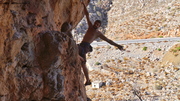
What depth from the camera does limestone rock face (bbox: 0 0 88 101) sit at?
4883 millimetres

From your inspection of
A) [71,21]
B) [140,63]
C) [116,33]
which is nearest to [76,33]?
[116,33]

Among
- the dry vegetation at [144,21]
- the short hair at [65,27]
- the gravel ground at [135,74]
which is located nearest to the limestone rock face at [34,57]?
the short hair at [65,27]

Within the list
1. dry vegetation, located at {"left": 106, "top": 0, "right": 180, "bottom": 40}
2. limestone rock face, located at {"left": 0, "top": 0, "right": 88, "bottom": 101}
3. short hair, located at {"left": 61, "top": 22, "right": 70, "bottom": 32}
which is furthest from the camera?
dry vegetation, located at {"left": 106, "top": 0, "right": 180, "bottom": 40}

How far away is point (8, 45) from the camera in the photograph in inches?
192

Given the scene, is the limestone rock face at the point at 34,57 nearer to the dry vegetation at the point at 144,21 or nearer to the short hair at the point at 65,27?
the short hair at the point at 65,27

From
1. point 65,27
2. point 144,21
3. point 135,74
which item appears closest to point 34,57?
point 65,27

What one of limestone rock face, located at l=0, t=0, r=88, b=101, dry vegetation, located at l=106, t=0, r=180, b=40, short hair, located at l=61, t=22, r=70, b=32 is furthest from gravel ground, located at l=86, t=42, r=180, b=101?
limestone rock face, located at l=0, t=0, r=88, b=101

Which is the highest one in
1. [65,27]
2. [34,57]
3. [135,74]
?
[65,27]

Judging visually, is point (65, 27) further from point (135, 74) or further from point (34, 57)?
point (135, 74)

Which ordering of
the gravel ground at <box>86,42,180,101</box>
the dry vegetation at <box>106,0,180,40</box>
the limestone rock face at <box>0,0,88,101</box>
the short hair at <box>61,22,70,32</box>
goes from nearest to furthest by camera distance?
the limestone rock face at <box>0,0,88,101</box>, the short hair at <box>61,22,70,32</box>, the gravel ground at <box>86,42,180,101</box>, the dry vegetation at <box>106,0,180,40</box>

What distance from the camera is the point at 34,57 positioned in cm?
556

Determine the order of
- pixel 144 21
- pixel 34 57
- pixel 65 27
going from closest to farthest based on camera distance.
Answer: pixel 34 57
pixel 65 27
pixel 144 21

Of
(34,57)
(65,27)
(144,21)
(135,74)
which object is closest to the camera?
(34,57)

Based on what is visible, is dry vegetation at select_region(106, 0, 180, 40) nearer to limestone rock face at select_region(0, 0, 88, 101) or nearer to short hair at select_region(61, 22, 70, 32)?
short hair at select_region(61, 22, 70, 32)
